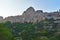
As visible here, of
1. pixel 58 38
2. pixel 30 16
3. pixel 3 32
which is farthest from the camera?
pixel 30 16

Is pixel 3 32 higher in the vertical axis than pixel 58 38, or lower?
higher

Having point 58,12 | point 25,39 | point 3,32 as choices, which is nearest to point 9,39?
point 3,32

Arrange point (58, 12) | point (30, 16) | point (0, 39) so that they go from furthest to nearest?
point (30, 16) < point (58, 12) < point (0, 39)

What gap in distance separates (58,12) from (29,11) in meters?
16.4

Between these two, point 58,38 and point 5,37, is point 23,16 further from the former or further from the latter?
point 5,37

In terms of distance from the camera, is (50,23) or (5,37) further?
(50,23)

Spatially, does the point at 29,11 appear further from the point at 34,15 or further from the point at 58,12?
the point at 58,12

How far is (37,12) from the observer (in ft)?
436

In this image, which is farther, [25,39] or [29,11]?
Result: [29,11]

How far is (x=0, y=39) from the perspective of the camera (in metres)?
20.5

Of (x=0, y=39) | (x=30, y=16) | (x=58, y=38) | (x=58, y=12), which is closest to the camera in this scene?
(x=0, y=39)

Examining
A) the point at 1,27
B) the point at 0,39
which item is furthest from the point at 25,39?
the point at 0,39

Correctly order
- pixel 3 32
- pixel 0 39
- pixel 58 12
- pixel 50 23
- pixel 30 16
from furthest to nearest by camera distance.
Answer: pixel 30 16
pixel 58 12
pixel 50 23
pixel 3 32
pixel 0 39

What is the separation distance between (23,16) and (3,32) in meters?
117
